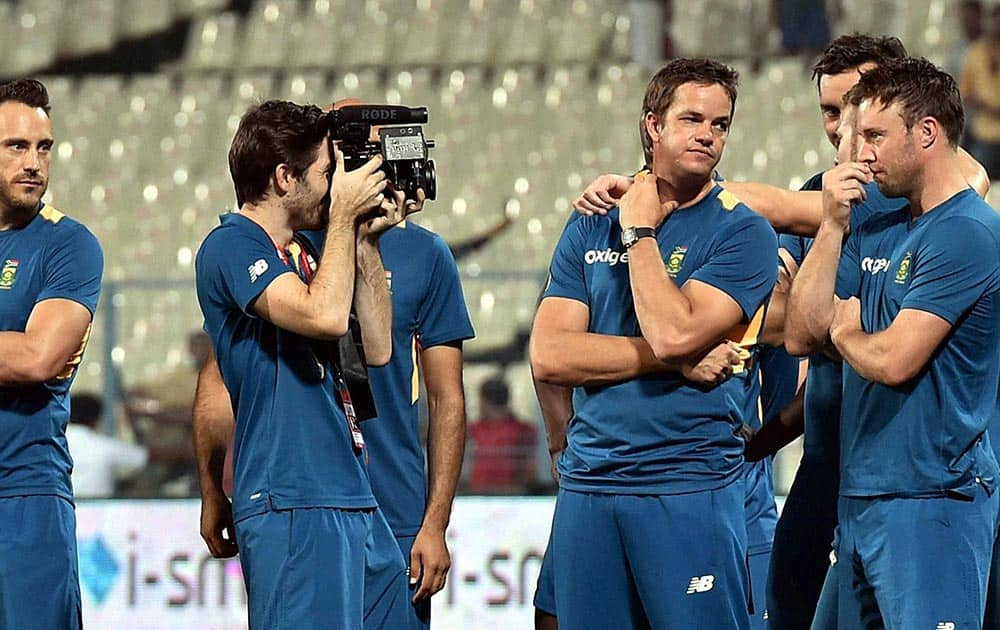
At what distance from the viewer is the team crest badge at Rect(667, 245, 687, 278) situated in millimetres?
4316

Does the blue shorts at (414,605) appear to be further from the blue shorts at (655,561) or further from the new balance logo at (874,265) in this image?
the new balance logo at (874,265)

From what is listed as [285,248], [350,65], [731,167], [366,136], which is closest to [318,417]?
[285,248]

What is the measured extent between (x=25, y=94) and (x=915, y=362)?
2714 mm

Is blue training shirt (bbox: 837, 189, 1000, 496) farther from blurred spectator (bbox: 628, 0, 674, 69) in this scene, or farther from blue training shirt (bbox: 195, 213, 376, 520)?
blurred spectator (bbox: 628, 0, 674, 69)

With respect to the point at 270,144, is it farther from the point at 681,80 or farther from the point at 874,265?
the point at 874,265

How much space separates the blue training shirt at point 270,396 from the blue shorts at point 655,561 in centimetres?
Answer: 61

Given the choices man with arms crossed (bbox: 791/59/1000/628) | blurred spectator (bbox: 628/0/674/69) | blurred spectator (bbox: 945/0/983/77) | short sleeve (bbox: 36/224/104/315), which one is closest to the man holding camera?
short sleeve (bbox: 36/224/104/315)

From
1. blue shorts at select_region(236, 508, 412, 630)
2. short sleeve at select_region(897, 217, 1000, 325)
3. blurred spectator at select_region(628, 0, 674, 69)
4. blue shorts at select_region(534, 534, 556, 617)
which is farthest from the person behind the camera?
blurred spectator at select_region(628, 0, 674, 69)

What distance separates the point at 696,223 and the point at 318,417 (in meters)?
1.18

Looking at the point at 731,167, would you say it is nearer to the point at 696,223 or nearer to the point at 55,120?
the point at 55,120

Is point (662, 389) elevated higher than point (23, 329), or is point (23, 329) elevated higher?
point (23, 329)

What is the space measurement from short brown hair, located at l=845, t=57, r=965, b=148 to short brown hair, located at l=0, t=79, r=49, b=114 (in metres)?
Result: 2.42

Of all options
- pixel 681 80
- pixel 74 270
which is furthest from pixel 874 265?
pixel 74 270

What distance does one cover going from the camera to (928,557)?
3887 mm
